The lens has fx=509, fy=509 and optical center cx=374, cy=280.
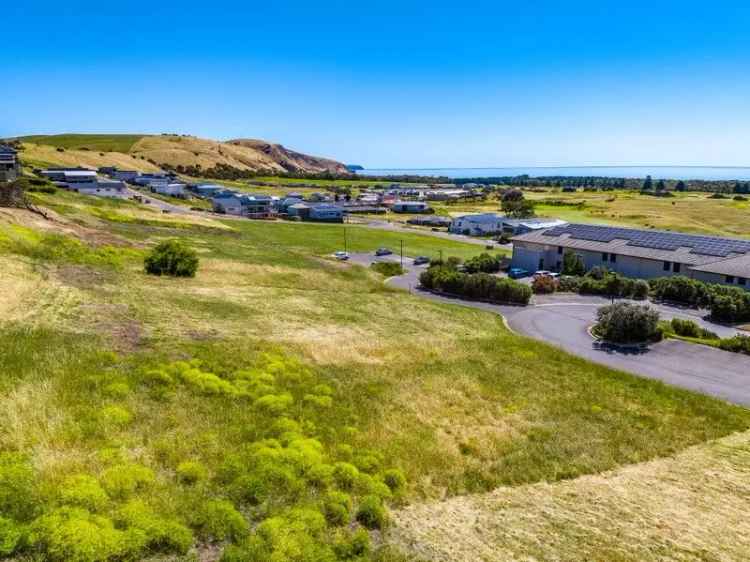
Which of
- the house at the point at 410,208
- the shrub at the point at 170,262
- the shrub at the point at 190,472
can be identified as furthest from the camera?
the house at the point at 410,208

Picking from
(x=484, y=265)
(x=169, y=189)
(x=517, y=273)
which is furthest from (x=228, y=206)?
(x=517, y=273)

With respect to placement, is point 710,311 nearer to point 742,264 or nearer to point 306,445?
point 742,264

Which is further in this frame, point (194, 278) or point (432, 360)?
point (194, 278)

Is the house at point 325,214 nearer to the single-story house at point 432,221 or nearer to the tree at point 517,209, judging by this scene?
the single-story house at point 432,221

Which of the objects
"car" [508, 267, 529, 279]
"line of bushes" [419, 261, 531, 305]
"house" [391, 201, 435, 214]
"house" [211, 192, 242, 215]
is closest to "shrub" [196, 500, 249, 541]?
"line of bushes" [419, 261, 531, 305]

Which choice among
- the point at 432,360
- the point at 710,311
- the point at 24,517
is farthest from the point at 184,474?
the point at 710,311

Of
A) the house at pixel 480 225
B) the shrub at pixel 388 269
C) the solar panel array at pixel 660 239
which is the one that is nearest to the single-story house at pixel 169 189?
the house at pixel 480 225
